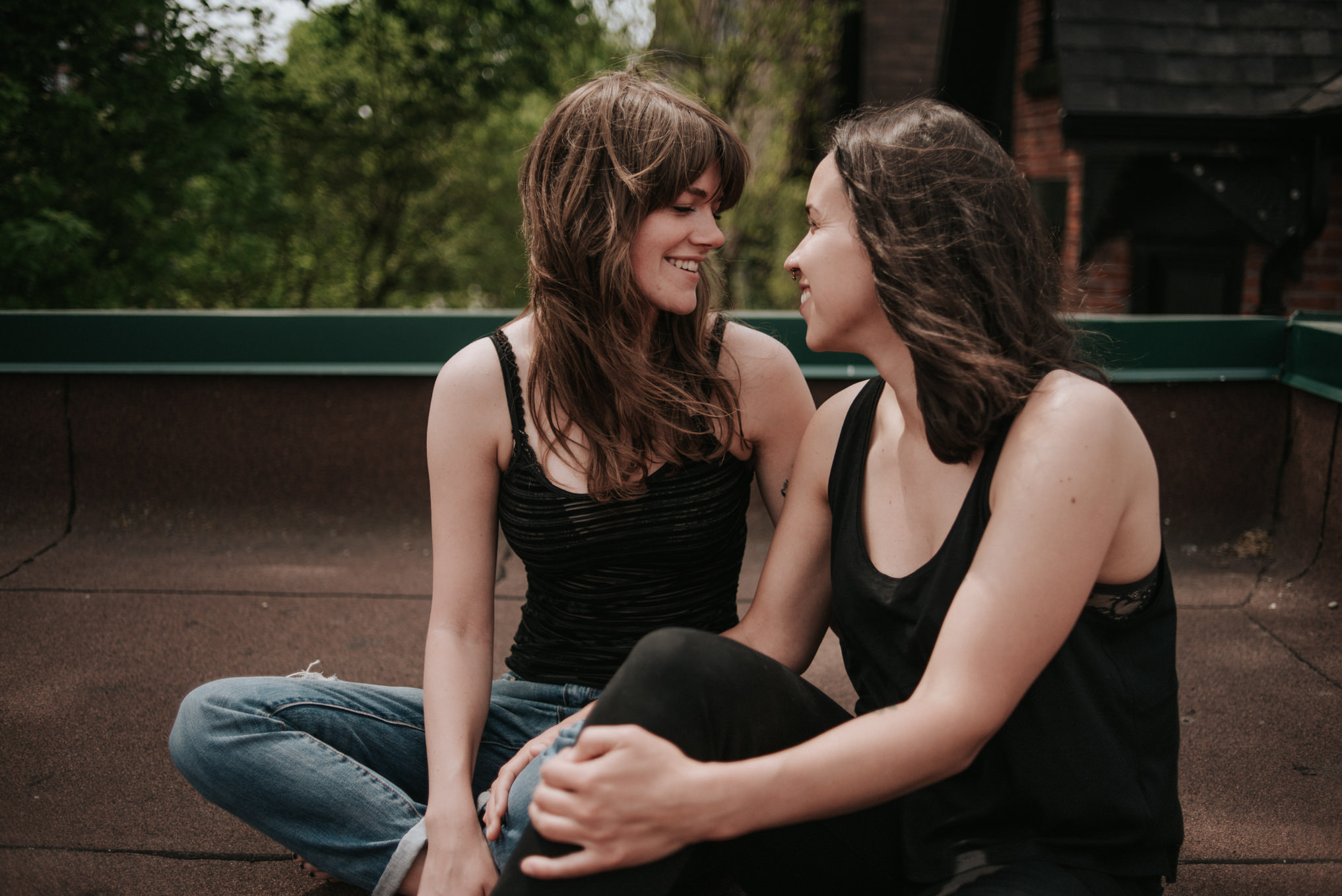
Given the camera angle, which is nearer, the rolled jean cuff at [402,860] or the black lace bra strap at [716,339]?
the rolled jean cuff at [402,860]

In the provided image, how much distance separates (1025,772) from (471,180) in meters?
10.6

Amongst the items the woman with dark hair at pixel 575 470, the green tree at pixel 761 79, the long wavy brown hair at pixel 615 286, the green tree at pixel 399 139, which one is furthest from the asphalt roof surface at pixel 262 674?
the green tree at pixel 761 79

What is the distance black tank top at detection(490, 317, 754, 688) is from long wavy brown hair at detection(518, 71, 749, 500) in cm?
5

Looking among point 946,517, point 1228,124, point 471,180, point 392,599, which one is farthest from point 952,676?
point 471,180

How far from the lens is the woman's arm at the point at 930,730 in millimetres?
1258

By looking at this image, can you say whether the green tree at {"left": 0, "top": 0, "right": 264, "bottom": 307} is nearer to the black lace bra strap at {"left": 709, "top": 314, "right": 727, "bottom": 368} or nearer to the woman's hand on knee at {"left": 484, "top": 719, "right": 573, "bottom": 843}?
the black lace bra strap at {"left": 709, "top": 314, "right": 727, "bottom": 368}

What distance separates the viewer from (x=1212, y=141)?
4918mm

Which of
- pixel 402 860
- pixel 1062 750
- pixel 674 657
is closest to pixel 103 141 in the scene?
pixel 402 860

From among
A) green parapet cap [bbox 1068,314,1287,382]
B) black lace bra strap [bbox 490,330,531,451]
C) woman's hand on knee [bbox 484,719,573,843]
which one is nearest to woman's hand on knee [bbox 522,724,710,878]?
woman's hand on knee [bbox 484,719,573,843]

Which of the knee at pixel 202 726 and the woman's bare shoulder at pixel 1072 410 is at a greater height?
the woman's bare shoulder at pixel 1072 410

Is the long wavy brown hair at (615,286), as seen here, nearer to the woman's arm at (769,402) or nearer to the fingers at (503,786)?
the woman's arm at (769,402)

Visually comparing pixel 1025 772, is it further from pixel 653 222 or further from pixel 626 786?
pixel 653 222

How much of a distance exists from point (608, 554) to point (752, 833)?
58 cm

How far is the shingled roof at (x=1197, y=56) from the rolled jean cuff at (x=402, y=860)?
4.65m
